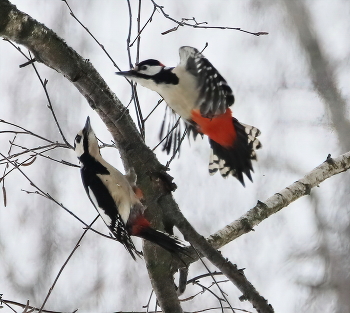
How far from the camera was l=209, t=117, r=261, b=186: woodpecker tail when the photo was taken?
103 inches

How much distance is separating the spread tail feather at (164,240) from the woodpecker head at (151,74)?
0.76 metres

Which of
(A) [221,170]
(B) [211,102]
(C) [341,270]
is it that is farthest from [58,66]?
(C) [341,270]

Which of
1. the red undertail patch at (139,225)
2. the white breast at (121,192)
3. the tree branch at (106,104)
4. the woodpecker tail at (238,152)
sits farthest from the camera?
the woodpecker tail at (238,152)

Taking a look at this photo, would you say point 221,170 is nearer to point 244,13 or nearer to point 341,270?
point 341,270

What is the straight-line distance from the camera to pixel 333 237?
3756 mm

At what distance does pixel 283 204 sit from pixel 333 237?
191cm

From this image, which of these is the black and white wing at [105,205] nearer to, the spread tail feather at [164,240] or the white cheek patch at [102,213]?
the white cheek patch at [102,213]

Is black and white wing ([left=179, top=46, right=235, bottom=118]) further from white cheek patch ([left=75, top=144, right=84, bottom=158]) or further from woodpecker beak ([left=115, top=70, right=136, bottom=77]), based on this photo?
white cheek patch ([left=75, top=144, right=84, bottom=158])

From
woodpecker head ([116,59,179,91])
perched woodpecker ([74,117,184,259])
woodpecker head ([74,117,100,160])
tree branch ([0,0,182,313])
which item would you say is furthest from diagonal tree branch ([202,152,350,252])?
woodpecker head ([74,117,100,160])

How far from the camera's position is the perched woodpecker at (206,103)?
7.43ft

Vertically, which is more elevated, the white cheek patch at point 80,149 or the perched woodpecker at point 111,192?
the white cheek patch at point 80,149

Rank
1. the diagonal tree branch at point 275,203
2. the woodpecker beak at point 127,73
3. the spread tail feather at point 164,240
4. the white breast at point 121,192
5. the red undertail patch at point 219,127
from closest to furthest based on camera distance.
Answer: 1. the spread tail feather at point 164,240
2. the diagonal tree branch at point 275,203
3. the woodpecker beak at point 127,73
4. the white breast at point 121,192
5. the red undertail patch at point 219,127

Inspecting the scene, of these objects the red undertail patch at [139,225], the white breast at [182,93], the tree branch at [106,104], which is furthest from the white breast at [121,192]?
Answer: the white breast at [182,93]

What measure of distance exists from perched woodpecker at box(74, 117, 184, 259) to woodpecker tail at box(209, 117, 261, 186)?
0.59m
